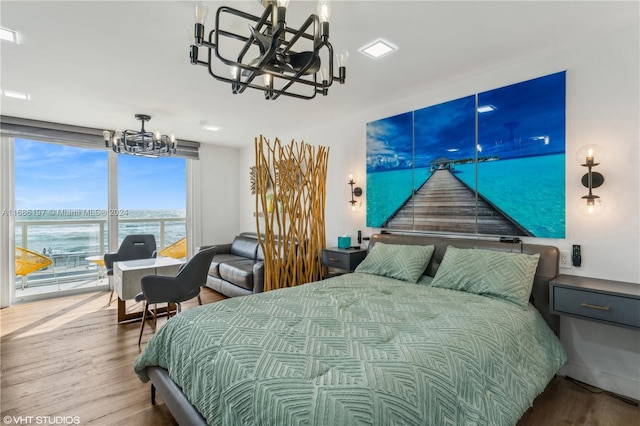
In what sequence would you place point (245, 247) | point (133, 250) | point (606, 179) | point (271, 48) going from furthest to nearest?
1. point (245, 247)
2. point (133, 250)
3. point (606, 179)
4. point (271, 48)

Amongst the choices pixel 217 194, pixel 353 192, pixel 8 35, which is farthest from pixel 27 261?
pixel 353 192

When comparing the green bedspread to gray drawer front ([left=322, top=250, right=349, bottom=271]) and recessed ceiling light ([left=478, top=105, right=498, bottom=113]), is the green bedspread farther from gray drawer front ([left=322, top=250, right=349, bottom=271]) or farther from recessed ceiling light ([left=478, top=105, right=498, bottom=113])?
recessed ceiling light ([left=478, top=105, right=498, bottom=113])

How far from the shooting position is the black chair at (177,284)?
9.57 feet

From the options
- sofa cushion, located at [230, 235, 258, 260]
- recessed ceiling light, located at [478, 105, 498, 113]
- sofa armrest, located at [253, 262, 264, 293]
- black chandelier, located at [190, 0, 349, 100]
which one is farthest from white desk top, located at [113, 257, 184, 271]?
recessed ceiling light, located at [478, 105, 498, 113]

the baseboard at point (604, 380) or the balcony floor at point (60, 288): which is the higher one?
the balcony floor at point (60, 288)

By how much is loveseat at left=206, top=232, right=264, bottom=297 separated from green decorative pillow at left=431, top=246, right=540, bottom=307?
2259 mm

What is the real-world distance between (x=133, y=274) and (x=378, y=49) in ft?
10.2

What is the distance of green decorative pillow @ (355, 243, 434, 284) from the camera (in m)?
2.83

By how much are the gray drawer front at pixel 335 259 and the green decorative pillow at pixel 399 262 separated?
0.40 meters

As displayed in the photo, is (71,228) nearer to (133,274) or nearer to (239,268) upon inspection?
(133,274)

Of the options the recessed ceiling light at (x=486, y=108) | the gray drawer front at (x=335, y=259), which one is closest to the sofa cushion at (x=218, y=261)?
the gray drawer front at (x=335, y=259)

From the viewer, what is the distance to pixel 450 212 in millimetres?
3084

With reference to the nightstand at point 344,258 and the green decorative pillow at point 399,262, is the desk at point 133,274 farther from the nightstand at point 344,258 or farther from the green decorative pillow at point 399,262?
the green decorative pillow at point 399,262

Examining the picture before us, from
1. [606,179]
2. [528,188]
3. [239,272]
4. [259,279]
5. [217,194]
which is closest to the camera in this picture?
[606,179]
